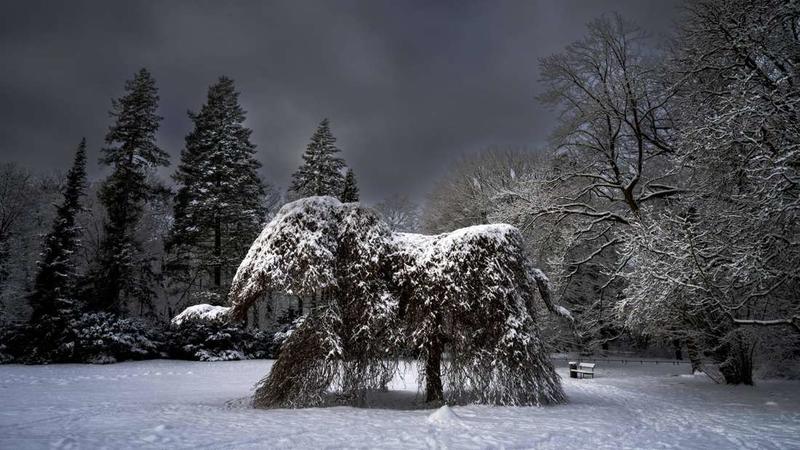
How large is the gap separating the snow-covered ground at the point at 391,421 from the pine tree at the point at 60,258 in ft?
20.2

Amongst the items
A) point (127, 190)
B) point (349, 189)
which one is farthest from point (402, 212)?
point (127, 190)

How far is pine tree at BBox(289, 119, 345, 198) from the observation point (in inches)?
1073

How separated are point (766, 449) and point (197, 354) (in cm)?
1813

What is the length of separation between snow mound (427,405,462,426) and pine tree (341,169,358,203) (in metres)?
→ 21.2

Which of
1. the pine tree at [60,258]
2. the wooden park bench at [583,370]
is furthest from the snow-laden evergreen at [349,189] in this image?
the wooden park bench at [583,370]

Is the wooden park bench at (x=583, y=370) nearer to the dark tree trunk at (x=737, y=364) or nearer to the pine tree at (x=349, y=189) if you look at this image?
the dark tree trunk at (x=737, y=364)

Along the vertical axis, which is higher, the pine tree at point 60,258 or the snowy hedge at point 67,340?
the pine tree at point 60,258

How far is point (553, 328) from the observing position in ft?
56.6

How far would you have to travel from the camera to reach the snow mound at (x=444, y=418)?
6239 mm

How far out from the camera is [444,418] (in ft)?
21.3

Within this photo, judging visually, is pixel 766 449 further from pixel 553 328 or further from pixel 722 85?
pixel 553 328

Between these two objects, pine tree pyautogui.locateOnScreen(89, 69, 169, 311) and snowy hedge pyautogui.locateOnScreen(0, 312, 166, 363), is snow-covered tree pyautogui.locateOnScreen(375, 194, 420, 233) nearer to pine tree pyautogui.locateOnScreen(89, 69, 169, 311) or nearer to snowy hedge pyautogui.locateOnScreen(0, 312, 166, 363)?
pine tree pyautogui.locateOnScreen(89, 69, 169, 311)

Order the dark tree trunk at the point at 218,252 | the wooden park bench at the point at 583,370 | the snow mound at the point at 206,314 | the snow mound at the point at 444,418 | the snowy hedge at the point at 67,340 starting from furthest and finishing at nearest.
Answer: the dark tree trunk at the point at 218,252 → the snowy hedge at the point at 67,340 → the wooden park bench at the point at 583,370 → the snow mound at the point at 206,314 → the snow mound at the point at 444,418

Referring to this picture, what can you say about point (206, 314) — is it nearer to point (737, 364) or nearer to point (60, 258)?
point (60, 258)
